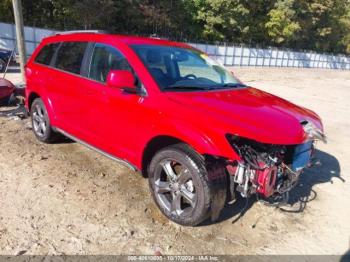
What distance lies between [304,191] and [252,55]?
1287 inches

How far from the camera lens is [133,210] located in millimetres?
3994

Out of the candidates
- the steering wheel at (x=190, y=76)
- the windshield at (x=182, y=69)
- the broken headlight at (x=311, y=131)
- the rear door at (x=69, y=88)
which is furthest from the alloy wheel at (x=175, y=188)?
the rear door at (x=69, y=88)

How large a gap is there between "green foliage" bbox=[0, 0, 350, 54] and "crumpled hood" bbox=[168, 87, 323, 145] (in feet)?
76.4

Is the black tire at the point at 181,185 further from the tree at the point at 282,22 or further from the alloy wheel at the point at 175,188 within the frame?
the tree at the point at 282,22

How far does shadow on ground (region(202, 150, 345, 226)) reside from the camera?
4.09 m

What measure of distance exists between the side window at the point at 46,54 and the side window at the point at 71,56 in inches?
8.8

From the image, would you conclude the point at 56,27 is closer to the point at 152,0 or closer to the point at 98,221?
the point at 152,0

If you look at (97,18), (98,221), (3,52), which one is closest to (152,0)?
(97,18)

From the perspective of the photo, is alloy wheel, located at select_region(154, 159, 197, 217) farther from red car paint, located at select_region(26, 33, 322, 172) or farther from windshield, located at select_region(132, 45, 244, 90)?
windshield, located at select_region(132, 45, 244, 90)

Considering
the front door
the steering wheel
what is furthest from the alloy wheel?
the steering wheel

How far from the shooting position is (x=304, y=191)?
15.8 feet

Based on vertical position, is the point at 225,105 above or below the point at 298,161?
above

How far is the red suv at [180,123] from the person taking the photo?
3406 millimetres

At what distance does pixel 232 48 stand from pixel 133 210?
3104 cm
